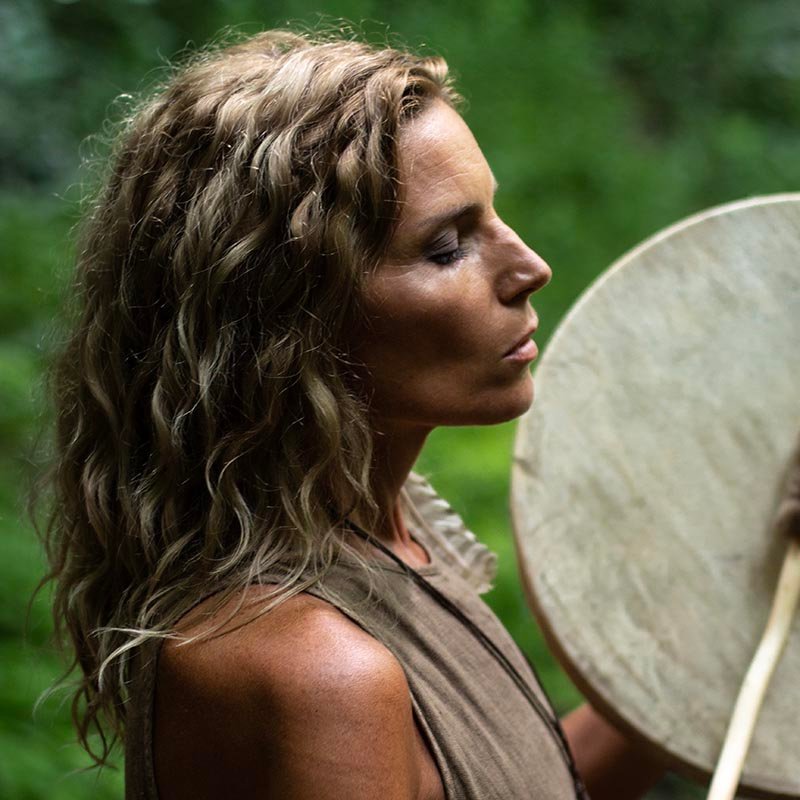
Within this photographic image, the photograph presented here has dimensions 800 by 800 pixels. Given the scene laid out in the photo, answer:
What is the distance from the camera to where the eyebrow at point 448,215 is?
1390 millimetres

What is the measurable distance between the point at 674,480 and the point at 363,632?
2.40ft

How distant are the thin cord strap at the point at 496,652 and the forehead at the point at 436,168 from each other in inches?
15.5

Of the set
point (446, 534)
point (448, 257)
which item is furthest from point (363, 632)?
point (446, 534)

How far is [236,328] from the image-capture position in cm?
138

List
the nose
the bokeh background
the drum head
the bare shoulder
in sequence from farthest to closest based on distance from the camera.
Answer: the bokeh background < the drum head < the nose < the bare shoulder

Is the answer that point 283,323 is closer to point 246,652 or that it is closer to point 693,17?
point 246,652

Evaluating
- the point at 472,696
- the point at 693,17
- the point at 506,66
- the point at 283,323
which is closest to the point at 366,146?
the point at 283,323

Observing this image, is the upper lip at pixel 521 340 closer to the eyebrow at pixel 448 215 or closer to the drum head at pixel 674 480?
the eyebrow at pixel 448 215

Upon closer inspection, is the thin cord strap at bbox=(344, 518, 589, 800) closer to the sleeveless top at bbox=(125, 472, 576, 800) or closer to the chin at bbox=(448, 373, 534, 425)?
the sleeveless top at bbox=(125, 472, 576, 800)

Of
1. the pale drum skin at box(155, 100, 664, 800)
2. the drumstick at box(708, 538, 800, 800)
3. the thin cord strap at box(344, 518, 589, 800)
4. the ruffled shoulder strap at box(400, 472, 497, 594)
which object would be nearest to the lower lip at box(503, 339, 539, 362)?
the pale drum skin at box(155, 100, 664, 800)

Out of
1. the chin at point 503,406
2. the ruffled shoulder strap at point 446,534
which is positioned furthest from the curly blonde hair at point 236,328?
the ruffled shoulder strap at point 446,534

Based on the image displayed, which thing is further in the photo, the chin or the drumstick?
the drumstick

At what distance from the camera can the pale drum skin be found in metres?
1.21

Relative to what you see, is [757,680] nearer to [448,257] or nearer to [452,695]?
[452,695]
